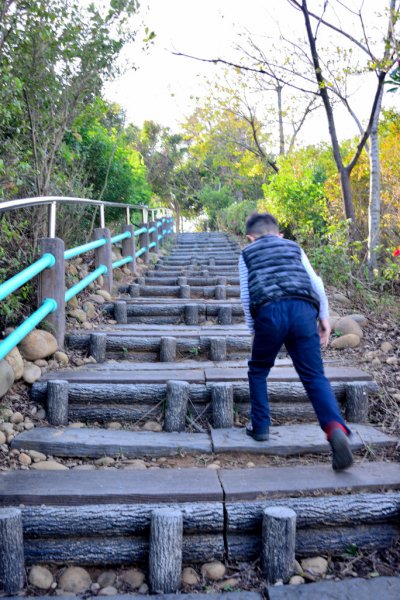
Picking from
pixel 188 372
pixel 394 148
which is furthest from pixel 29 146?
pixel 394 148

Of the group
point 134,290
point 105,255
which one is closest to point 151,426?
point 105,255

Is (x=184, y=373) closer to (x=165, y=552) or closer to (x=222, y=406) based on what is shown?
(x=222, y=406)

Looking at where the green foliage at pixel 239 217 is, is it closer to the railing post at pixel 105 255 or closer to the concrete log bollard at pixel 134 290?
the concrete log bollard at pixel 134 290

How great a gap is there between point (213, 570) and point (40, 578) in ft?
2.32

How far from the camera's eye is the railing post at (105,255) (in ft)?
18.6

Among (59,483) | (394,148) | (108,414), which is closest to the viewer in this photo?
(59,483)

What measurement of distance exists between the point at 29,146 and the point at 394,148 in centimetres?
557

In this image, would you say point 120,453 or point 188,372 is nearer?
point 120,453

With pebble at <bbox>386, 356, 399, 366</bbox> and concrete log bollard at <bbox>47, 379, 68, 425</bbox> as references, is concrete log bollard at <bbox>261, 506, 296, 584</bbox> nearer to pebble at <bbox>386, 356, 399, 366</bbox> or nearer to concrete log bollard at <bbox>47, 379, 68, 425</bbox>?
concrete log bollard at <bbox>47, 379, 68, 425</bbox>

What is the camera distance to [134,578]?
221cm

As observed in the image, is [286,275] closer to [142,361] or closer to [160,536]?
[160,536]

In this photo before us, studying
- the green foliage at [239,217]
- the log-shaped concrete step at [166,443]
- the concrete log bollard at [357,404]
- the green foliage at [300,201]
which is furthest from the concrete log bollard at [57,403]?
the green foliage at [239,217]

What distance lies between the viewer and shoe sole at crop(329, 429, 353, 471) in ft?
8.33

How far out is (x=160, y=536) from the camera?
7.07ft
